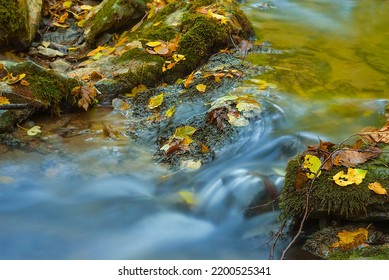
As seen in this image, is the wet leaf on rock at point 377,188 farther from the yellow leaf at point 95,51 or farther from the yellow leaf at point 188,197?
the yellow leaf at point 95,51

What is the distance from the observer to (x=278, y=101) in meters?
5.18

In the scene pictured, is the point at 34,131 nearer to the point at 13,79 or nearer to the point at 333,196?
the point at 13,79

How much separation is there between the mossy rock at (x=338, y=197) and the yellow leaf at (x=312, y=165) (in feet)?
0.12

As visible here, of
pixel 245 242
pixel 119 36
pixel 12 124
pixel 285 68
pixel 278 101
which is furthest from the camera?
pixel 119 36

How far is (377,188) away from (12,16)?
522 cm

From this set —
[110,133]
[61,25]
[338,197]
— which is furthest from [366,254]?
[61,25]

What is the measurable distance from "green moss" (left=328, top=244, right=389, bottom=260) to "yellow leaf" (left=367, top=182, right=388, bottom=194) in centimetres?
37

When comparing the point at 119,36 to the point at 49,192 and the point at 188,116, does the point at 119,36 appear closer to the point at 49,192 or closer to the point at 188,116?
the point at 188,116

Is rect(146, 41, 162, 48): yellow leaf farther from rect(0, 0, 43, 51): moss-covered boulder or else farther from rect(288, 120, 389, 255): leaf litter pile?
rect(288, 120, 389, 255): leaf litter pile

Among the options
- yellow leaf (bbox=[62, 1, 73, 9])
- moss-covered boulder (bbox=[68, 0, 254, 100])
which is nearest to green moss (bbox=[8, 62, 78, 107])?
moss-covered boulder (bbox=[68, 0, 254, 100])

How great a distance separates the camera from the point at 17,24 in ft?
21.1

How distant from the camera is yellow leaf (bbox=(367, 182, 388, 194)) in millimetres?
3240
